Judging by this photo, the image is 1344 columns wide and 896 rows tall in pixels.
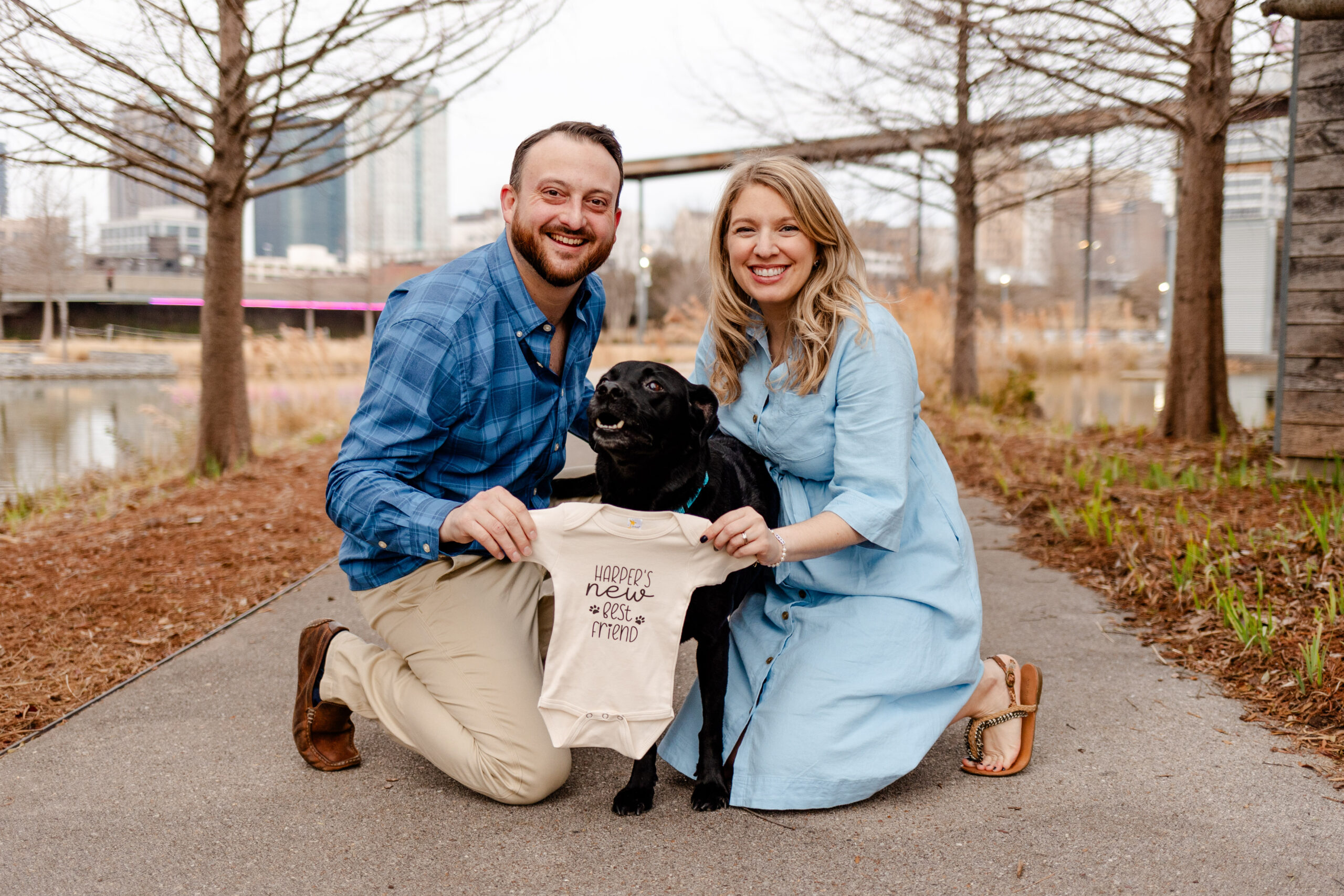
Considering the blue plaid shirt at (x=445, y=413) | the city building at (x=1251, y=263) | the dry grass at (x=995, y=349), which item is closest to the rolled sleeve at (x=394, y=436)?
the blue plaid shirt at (x=445, y=413)

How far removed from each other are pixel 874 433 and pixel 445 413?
115 centimetres

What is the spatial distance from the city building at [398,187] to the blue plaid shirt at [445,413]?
497cm

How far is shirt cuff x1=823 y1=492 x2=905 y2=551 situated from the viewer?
225cm

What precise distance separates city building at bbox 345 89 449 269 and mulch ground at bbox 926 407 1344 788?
533 cm

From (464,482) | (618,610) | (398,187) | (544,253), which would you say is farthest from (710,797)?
(398,187)

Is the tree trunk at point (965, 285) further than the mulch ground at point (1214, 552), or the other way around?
the tree trunk at point (965, 285)

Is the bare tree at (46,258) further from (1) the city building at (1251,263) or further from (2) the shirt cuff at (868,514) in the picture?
(1) the city building at (1251,263)

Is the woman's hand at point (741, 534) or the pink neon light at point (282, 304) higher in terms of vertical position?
the pink neon light at point (282, 304)

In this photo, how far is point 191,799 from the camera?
2281 mm

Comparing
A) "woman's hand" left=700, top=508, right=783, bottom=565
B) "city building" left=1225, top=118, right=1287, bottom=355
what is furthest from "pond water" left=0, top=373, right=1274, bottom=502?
"city building" left=1225, top=118, right=1287, bottom=355

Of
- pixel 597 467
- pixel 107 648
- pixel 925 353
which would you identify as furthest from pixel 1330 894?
pixel 925 353

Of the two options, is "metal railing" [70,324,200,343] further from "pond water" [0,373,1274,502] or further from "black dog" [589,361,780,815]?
"black dog" [589,361,780,815]

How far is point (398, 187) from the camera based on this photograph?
85.1m

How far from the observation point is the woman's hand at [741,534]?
6.68ft
